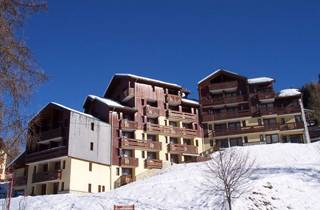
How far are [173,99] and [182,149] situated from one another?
8.11m

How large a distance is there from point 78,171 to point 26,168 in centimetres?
988

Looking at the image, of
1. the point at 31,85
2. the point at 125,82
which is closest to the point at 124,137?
the point at 125,82

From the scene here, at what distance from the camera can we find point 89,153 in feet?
138

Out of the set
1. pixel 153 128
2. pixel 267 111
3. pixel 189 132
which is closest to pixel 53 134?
pixel 153 128

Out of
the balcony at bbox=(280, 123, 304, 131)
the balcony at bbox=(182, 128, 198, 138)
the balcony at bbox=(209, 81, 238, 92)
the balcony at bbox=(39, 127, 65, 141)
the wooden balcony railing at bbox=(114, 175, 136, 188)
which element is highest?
the balcony at bbox=(209, 81, 238, 92)

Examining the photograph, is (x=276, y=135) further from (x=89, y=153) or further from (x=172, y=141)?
(x=89, y=153)

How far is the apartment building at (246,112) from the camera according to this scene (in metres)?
53.5

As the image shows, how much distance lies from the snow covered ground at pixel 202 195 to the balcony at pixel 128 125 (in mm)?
12734

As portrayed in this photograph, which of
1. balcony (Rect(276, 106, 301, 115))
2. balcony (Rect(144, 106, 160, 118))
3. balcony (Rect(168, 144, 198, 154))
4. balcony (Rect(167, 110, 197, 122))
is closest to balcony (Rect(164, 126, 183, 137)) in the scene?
balcony (Rect(167, 110, 197, 122))

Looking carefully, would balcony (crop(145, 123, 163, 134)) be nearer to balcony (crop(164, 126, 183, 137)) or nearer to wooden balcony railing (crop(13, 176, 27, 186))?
balcony (crop(164, 126, 183, 137))

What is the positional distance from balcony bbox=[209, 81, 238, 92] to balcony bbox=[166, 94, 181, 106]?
6867 millimetres

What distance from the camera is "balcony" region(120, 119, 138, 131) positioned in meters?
46.5

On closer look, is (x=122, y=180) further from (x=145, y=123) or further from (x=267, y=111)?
(x=267, y=111)

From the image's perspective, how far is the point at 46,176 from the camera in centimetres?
4081
